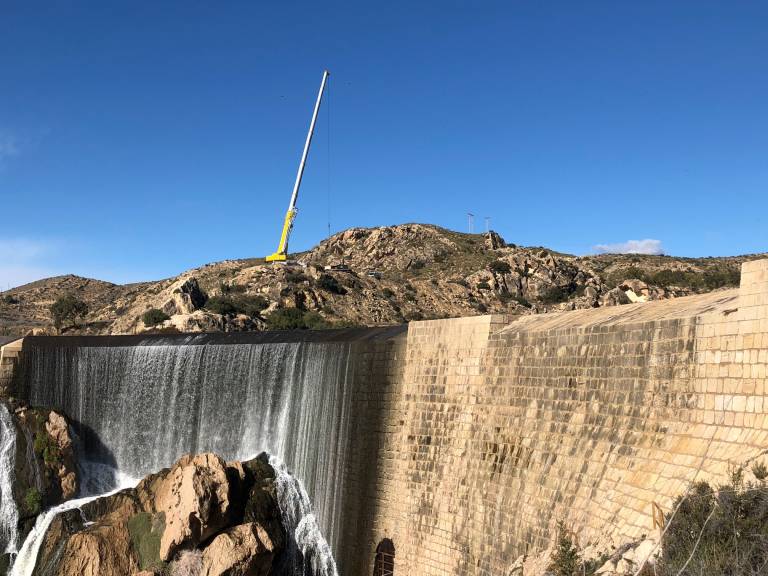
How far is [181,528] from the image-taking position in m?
17.6

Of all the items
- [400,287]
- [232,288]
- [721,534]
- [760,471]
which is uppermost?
[400,287]

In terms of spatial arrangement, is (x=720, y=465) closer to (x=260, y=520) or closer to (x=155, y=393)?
(x=260, y=520)

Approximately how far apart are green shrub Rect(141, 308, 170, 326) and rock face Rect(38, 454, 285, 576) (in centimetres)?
2183

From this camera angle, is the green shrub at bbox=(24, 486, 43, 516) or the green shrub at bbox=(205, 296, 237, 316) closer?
the green shrub at bbox=(24, 486, 43, 516)

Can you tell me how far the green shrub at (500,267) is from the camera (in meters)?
52.8

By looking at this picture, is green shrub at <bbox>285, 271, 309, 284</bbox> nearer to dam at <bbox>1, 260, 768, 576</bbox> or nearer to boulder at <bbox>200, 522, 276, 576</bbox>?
dam at <bbox>1, 260, 768, 576</bbox>

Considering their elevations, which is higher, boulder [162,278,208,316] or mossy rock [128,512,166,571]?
boulder [162,278,208,316]

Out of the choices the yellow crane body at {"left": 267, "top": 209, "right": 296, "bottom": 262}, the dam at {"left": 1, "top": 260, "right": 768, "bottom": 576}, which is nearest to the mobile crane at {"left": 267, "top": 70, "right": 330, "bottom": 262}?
the yellow crane body at {"left": 267, "top": 209, "right": 296, "bottom": 262}

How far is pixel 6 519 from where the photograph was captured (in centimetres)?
2214

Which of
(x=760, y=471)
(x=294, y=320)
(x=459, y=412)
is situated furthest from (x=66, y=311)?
(x=760, y=471)

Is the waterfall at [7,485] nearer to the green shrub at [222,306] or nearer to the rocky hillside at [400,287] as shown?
the rocky hillside at [400,287]

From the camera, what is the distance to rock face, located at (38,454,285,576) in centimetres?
1759

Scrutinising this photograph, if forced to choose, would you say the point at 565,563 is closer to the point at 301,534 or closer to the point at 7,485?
the point at 301,534

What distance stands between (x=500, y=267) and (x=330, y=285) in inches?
507
